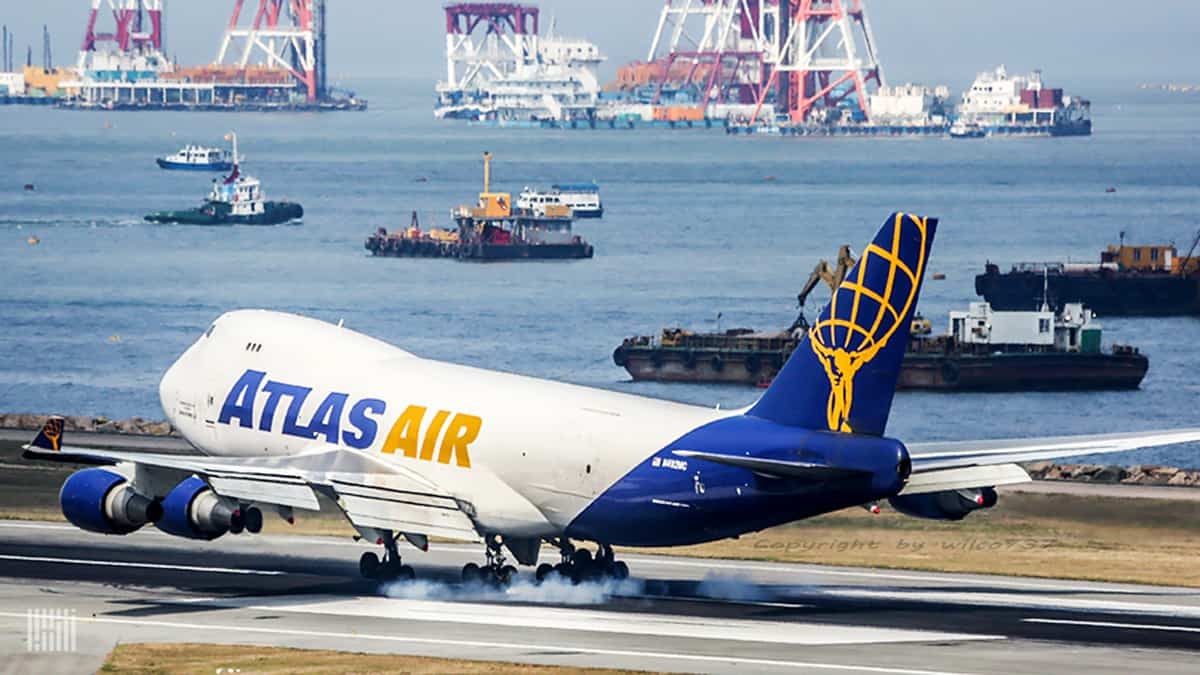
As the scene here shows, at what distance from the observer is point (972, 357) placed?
142m

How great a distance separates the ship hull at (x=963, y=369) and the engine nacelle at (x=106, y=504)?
318 ft

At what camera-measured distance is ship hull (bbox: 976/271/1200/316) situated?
181750 millimetres

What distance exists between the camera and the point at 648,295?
197m

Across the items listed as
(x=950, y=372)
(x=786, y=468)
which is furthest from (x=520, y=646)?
(x=950, y=372)

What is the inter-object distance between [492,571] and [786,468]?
35.2 feet

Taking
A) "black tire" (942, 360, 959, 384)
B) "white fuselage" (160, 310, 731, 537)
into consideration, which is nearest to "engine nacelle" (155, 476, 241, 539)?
"white fuselage" (160, 310, 731, 537)

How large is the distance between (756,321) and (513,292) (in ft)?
104

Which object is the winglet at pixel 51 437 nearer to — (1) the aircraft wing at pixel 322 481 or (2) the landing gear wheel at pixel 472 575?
(1) the aircraft wing at pixel 322 481

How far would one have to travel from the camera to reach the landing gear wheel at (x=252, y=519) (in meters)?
46.8

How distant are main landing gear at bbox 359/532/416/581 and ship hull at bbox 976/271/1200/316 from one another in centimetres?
13484

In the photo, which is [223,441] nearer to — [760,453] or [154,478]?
[154,478]

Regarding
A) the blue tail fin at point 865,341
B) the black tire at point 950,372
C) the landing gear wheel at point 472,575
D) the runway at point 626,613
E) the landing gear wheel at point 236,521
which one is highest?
the blue tail fin at point 865,341

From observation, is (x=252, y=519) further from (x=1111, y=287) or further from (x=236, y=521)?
(x=1111, y=287)

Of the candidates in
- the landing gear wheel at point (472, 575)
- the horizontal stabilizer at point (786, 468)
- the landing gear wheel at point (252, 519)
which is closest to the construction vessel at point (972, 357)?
the landing gear wheel at point (472, 575)
